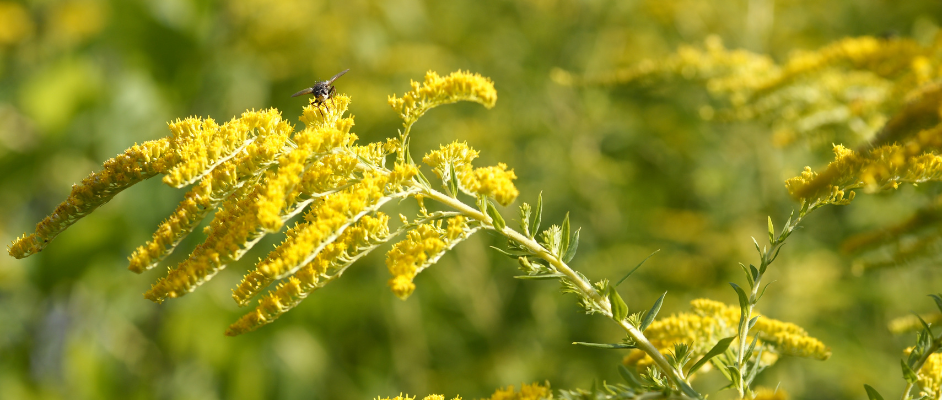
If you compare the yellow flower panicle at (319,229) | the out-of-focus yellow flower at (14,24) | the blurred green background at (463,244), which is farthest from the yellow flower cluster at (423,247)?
the out-of-focus yellow flower at (14,24)

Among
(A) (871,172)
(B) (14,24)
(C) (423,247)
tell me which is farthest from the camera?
(B) (14,24)

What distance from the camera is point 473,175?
4.58ft

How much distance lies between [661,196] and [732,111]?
7.34 feet

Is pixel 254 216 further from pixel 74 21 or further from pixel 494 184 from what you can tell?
pixel 74 21

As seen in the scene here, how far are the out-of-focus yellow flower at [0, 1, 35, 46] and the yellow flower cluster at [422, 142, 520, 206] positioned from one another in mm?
6161

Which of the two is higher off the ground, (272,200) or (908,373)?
(272,200)

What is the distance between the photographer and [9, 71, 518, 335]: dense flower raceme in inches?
50.4

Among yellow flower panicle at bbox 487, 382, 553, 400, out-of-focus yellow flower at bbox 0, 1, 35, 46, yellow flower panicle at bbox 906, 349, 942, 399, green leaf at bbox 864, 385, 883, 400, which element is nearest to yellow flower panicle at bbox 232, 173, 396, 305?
yellow flower panicle at bbox 487, 382, 553, 400

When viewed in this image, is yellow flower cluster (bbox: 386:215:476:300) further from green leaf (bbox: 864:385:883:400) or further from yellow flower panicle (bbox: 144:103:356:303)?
green leaf (bbox: 864:385:883:400)

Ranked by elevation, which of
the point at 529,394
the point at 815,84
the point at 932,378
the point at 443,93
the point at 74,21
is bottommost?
the point at 529,394

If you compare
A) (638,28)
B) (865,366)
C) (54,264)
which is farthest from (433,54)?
(865,366)

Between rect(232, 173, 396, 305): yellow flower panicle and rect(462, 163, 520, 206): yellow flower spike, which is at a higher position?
A: rect(462, 163, 520, 206): yellow flower spike

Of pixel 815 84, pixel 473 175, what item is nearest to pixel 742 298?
pixel 473 175

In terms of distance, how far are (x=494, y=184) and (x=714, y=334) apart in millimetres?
742
